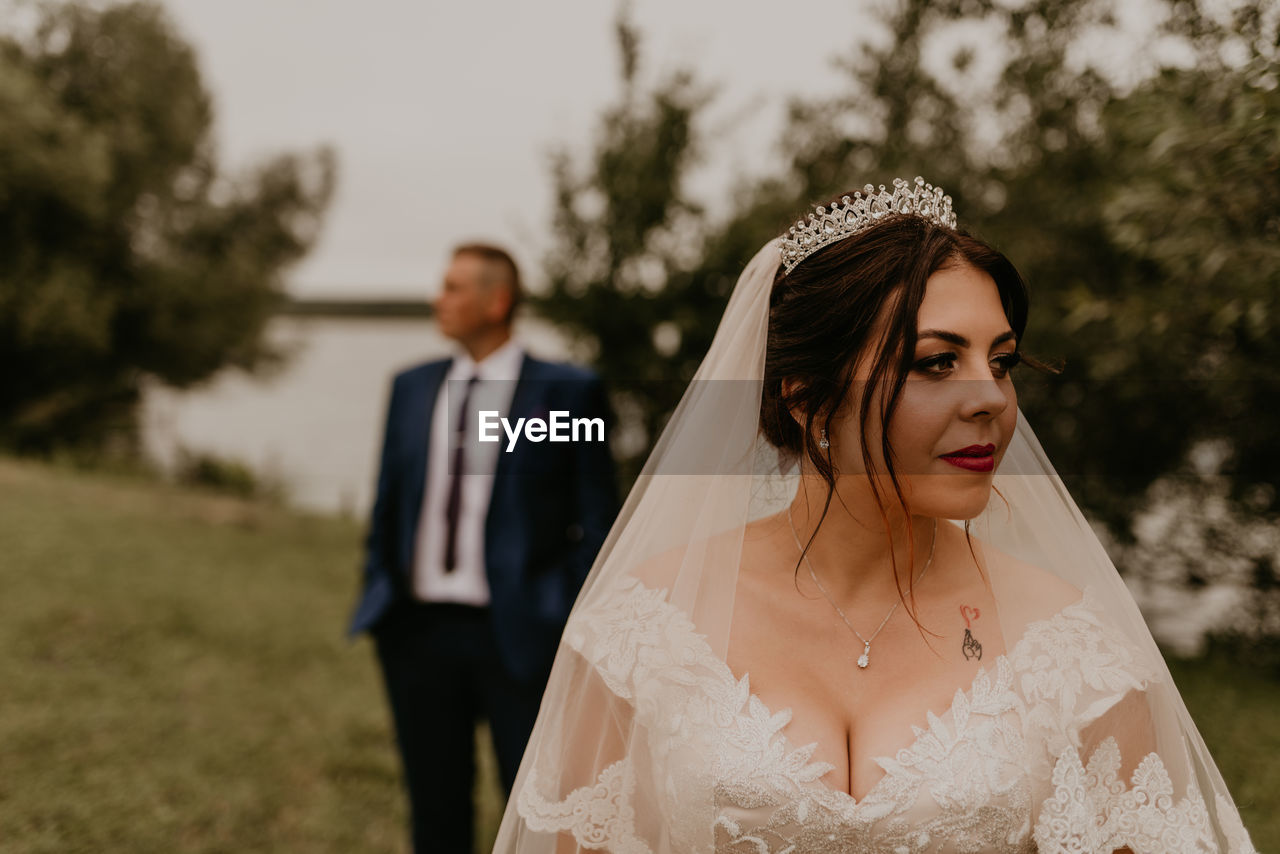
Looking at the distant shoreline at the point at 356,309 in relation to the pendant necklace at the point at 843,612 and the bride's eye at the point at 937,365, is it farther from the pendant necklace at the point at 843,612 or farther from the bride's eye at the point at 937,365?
the bride's eye at the point at 937,365

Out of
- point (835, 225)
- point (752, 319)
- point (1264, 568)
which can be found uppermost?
point (835, 225)

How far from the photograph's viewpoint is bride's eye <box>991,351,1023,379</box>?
173 cm

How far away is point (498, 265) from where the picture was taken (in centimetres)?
365

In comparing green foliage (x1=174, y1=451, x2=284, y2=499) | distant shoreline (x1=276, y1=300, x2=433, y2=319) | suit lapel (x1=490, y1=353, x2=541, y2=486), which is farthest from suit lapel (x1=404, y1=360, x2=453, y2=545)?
distant shoreline (x1=276, y1=300, x2=433, y2=319)

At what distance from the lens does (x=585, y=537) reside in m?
3.32

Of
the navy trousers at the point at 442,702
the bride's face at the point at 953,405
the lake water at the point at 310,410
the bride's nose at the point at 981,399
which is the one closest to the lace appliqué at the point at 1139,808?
the bride's face at the point at 953,405

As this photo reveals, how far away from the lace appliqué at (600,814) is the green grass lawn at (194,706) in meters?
2.69

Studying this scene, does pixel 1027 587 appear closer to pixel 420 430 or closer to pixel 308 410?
pixel 420 430

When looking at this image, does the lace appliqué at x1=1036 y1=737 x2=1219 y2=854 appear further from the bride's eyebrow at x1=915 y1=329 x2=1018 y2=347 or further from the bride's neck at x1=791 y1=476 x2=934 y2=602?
the bride's eyebrow at x1=915 y1=329 x2=1018 y2=347

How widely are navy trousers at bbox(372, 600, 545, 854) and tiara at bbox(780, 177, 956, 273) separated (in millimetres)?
1867

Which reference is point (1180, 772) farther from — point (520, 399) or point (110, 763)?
point (110, 763)

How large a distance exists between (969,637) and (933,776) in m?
0.30

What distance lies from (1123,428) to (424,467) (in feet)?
17.5

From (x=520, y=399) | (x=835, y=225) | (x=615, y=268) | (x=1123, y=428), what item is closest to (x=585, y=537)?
(x=520, y=399)
